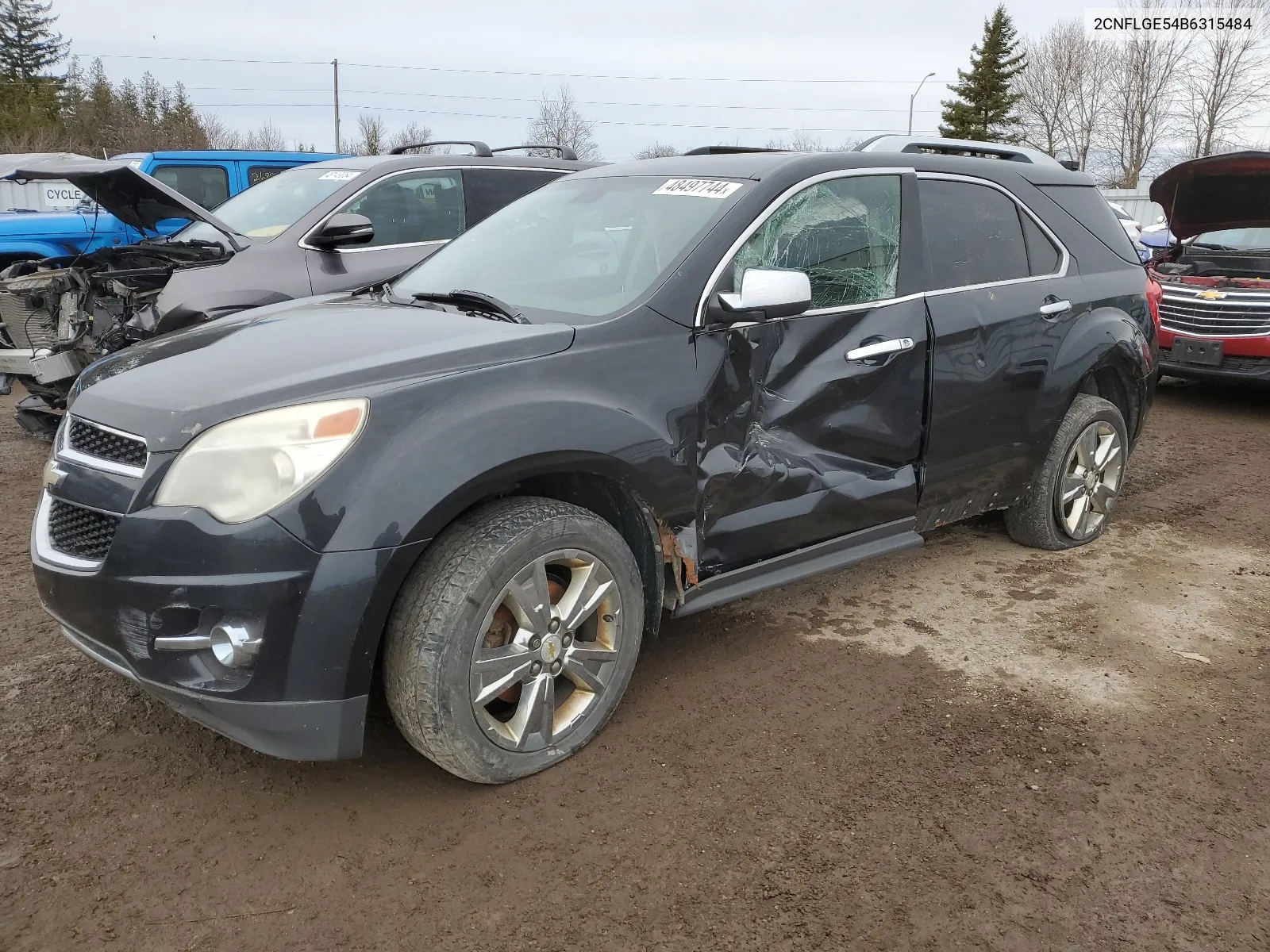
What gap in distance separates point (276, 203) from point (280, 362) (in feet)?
15.2

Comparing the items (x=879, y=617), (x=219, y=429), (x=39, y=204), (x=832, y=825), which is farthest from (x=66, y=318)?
(x=39, y=204)

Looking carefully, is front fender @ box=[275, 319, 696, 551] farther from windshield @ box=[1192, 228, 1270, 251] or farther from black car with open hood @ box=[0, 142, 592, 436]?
windshield @ box=[1192, 228, 1270, 251]

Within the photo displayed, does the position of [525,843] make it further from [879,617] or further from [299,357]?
[879,617]

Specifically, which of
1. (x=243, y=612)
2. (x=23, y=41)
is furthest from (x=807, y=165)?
(x=23, y=41)

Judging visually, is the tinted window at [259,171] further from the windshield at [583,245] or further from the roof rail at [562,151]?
the windshield at [583,245]

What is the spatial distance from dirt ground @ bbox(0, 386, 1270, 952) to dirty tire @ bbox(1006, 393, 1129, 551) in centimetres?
71

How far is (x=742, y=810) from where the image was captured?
8.93 ft

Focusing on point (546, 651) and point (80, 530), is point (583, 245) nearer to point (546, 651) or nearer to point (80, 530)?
point (546, 651)

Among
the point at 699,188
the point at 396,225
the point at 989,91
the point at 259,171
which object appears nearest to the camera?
the point at 699,188

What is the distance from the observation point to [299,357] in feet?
9.09

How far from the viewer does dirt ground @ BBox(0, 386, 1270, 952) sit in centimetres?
230

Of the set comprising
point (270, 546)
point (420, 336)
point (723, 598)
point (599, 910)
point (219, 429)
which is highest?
point (420, 336)

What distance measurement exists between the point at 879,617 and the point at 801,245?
1.57 metres

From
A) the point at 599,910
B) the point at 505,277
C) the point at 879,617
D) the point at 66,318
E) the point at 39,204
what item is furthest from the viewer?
the point at 39,204
